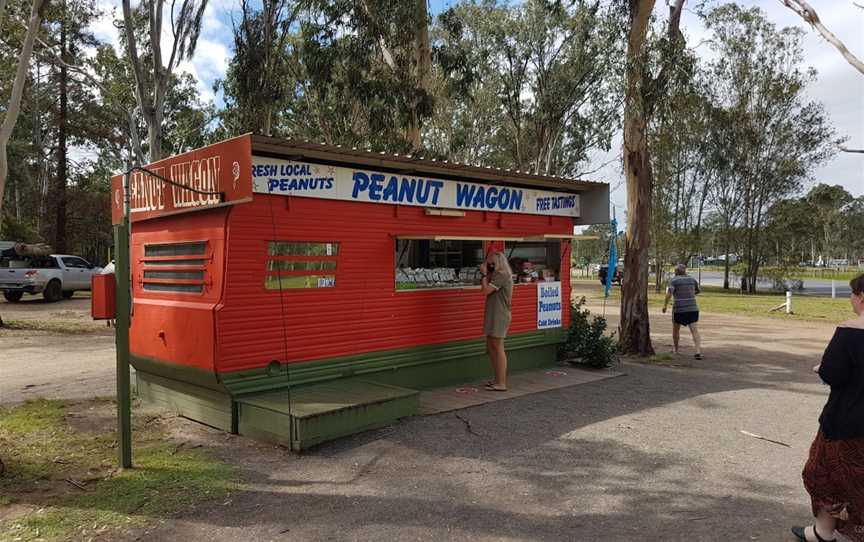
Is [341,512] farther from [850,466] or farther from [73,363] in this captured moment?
[73,363]

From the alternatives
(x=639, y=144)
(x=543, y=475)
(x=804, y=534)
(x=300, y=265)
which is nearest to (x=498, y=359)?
(x=300, y=265)

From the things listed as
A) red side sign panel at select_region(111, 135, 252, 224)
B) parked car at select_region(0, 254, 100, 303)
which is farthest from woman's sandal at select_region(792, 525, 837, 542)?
parked car at select_region(0, 254, 100, 303)

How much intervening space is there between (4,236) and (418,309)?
30519mm

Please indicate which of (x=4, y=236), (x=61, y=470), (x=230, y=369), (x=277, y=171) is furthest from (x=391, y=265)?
(x=4, y=236)

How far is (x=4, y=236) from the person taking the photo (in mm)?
29922

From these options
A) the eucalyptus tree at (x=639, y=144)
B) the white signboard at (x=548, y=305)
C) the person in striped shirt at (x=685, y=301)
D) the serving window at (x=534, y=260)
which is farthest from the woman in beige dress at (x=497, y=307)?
the person in striped shirt at (x=685, y=301)

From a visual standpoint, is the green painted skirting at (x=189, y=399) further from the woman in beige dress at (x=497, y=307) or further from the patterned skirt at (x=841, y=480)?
the patterned skirt at (x=841, y=480)

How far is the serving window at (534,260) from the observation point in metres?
9.51

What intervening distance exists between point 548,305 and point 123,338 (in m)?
6.51

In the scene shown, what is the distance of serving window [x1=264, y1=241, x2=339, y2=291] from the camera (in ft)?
20.9

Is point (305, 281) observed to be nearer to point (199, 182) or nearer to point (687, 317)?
point (199, 182)

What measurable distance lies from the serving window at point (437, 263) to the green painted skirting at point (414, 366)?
85 centimetres

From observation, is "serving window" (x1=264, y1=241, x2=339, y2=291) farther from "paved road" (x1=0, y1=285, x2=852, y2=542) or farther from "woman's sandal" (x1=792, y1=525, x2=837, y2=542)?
"woman's sandal" (x1=792, y1=525, x2=837, y2=542)

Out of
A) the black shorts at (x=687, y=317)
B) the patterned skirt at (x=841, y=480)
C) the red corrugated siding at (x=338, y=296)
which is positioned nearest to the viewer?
the patterned skirt at (x=841, y=480)
